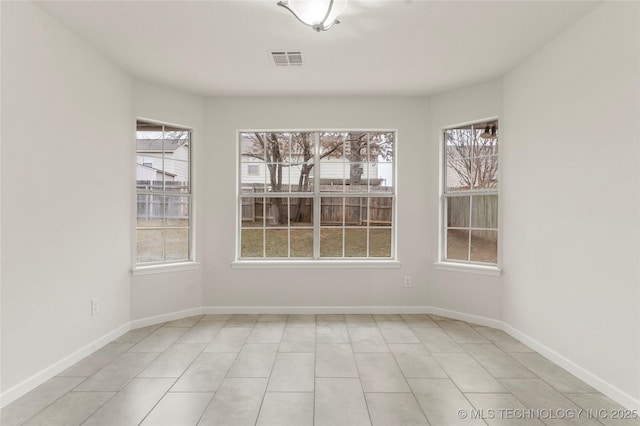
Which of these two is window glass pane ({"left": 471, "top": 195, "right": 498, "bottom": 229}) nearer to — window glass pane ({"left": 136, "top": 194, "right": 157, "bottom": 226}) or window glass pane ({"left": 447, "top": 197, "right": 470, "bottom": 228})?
window glass pane ({"left": 447, "top": 197, "right": 470, "bottom": 228})

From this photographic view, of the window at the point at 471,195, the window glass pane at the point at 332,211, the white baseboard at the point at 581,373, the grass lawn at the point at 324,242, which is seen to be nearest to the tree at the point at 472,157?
the window at the point at 471,195

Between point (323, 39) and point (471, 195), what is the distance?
234cm

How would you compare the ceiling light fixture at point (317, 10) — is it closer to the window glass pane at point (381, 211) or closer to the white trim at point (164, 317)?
the window glass pane at point (381, 211)

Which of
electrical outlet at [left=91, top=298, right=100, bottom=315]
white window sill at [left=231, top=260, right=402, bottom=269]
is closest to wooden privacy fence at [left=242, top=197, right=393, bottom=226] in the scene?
white window sill at [left=231, top=260, right=402, bottom=269]

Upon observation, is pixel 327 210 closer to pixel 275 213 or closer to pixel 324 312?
pixel 275 213

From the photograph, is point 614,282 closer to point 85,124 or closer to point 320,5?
point 320,5

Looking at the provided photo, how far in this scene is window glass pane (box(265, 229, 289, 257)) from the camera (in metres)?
4.23

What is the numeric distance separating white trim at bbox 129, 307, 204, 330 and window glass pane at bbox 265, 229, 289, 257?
106 cm

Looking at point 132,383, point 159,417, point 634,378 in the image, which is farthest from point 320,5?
point 634,378

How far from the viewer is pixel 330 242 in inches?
167

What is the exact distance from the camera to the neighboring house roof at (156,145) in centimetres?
373

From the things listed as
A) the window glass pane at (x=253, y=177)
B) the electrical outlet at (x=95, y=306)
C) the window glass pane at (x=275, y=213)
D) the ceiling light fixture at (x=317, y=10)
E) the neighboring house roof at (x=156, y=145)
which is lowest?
the electrical outlet at (x=95, y=306)

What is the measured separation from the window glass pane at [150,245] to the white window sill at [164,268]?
11 centimetres

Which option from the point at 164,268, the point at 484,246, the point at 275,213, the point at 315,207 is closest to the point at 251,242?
the point at 275,213
